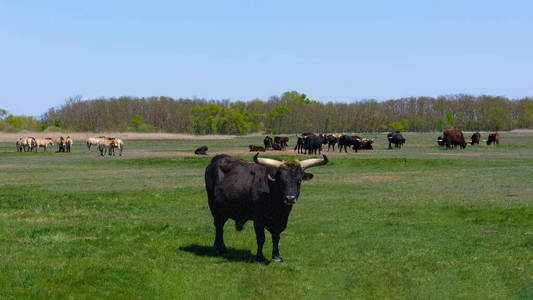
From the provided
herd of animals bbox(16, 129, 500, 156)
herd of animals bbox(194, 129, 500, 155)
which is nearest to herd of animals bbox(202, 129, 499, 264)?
herd of animals bbox(16, 129, 500, 156)

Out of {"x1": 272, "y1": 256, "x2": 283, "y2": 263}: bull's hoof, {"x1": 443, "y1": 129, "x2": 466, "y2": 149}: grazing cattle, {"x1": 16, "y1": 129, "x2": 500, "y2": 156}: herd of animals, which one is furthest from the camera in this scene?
{"x1": 443, "y1": 129, "x2": 466, "y2": 149}: grazing cattle

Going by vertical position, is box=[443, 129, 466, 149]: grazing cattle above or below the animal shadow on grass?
above

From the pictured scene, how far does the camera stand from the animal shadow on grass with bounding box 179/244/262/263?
13.1m

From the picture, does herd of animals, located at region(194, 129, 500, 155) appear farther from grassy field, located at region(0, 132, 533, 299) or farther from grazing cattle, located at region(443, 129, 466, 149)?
grassy field, located at region(0, 132, 533, 299)

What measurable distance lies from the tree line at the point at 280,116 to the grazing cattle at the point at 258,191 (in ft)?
483

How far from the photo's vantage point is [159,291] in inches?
428

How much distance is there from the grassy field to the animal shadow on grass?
4 cm

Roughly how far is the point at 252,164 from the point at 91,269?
3.95 metres

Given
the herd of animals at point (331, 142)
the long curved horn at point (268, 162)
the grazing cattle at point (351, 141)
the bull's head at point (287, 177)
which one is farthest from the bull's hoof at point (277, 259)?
the grazing cattle at point (351, 141)

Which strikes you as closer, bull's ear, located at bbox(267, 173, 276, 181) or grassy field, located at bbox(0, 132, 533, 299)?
grassy field, located at bbox(0, 132, 533, 299)

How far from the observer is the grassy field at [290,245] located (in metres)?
11.0

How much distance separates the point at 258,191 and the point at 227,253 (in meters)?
2.15

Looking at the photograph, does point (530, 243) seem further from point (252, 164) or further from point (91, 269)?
point (91, 269)

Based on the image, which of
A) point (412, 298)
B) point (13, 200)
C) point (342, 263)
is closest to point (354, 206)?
point (342, 263)
